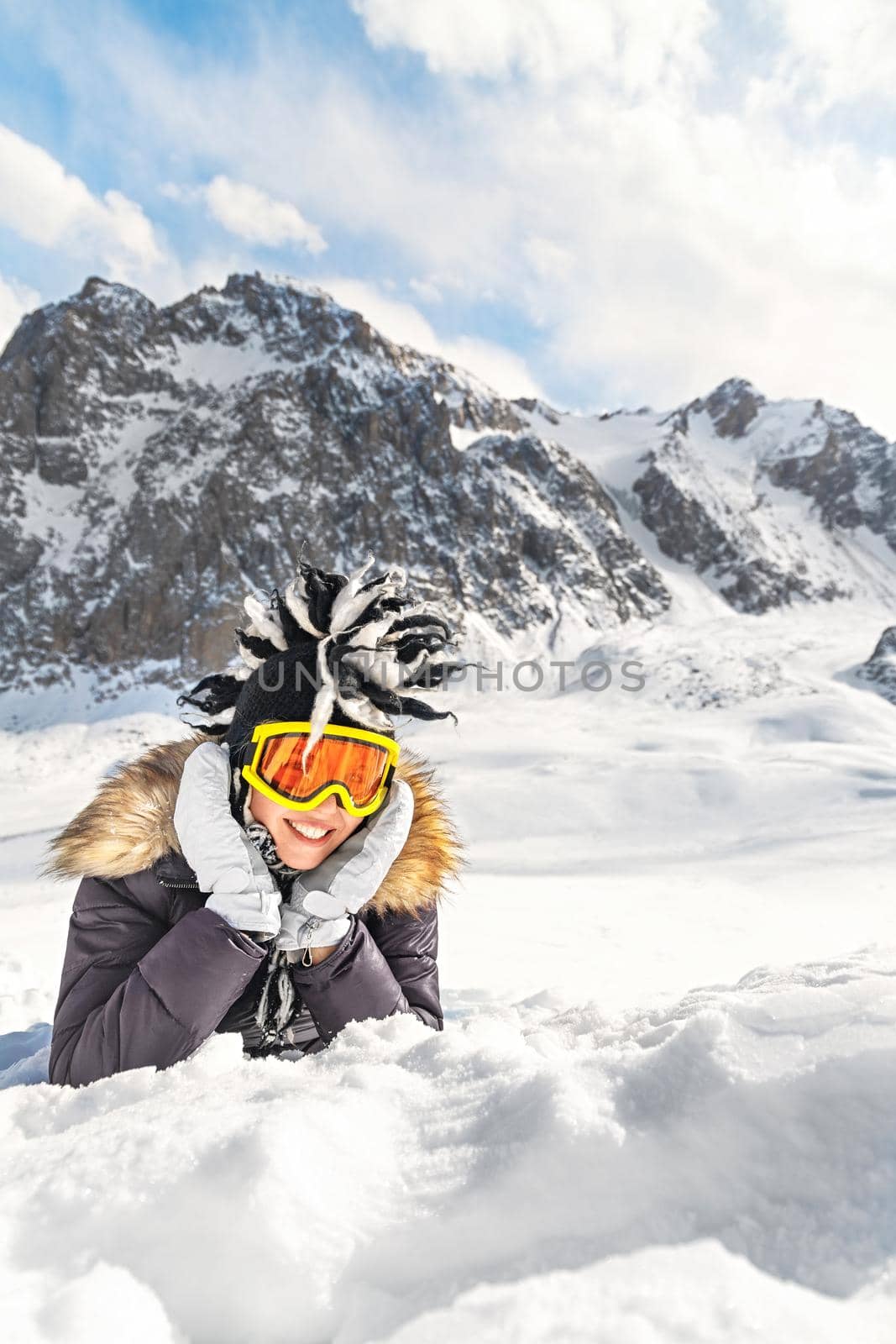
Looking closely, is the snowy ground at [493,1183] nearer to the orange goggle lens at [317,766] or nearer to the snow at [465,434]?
the orange goggle lens at [317,766]

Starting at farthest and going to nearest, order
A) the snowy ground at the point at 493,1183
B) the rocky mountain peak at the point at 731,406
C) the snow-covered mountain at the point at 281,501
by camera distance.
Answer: the rocky mountain peak at the point at 731,406 → the snow-covered mountain at the point at 281,501 → the snowy ground at the point at 493,1183

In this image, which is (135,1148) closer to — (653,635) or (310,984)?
(310,984)

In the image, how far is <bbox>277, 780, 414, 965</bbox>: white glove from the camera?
1838mm

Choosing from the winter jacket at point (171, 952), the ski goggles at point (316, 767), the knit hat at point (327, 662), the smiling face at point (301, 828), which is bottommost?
the winter jacket at point (171, 952)

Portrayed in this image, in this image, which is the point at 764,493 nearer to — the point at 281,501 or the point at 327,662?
the point at 281,501

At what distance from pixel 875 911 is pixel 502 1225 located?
8.75 meters

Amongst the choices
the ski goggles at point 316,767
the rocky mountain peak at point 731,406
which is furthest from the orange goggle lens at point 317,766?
the rocky mountain peak at point 731,406

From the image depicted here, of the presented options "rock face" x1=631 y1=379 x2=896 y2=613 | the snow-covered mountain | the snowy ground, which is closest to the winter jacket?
the snowy ground

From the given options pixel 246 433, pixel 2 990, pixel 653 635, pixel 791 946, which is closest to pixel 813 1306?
pixel 2 990

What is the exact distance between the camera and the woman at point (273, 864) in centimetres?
170

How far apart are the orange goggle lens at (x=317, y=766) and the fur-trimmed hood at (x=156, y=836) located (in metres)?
0.30

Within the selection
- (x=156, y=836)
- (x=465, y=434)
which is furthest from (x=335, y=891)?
(x=465, y=434)

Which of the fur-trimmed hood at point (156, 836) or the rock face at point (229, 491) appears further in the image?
the rock face at point (229, 491)

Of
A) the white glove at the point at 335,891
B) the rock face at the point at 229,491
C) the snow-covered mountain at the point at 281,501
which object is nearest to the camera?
the white glove at the point at 335,891
